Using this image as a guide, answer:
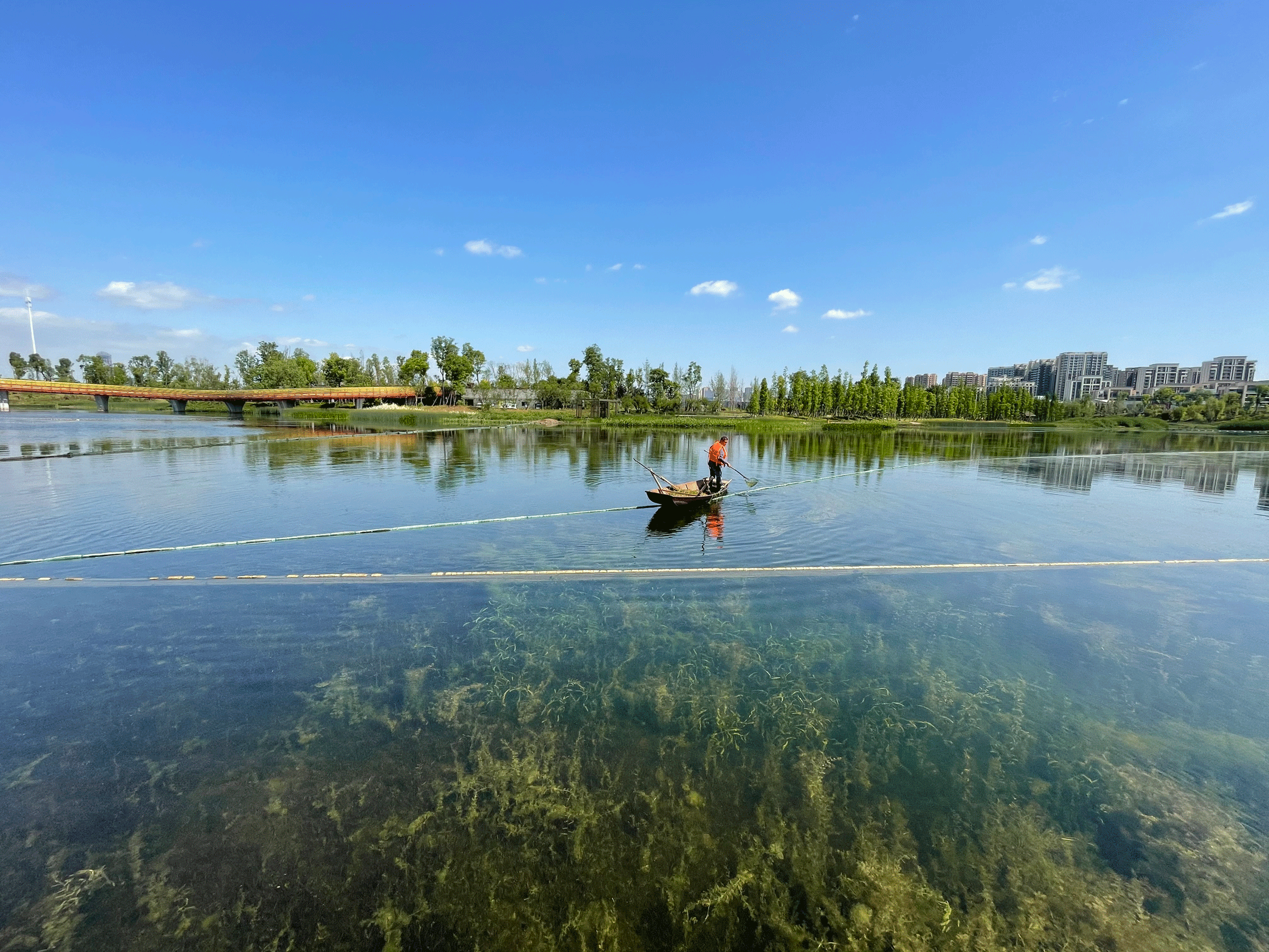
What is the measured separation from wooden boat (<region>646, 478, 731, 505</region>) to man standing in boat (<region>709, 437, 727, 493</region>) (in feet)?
0.44

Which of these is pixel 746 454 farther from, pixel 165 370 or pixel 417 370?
pixel 165 370

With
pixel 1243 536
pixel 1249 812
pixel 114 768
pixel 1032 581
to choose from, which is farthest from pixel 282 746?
pixel 1243 536

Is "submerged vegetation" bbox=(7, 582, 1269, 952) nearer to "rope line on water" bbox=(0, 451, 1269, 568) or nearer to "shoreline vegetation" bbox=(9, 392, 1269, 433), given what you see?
"rope line on water" bbox=(0, 451, 1269, 568)

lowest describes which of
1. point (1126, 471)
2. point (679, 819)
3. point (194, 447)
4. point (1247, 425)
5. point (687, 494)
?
point (679, 819)

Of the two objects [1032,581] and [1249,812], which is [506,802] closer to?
[1249,812]

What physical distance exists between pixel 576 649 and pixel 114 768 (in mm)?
5665

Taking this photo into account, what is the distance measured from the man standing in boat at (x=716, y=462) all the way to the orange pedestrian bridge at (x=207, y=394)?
88150 millimetres

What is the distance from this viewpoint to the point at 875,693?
7.64 metres

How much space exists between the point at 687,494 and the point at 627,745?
12.0 m

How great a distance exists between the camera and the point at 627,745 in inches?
253

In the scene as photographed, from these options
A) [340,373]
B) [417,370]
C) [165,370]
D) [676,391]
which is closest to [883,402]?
[676,391]

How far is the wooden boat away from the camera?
691 inches

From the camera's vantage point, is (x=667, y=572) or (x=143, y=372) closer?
(x=667, y=572)

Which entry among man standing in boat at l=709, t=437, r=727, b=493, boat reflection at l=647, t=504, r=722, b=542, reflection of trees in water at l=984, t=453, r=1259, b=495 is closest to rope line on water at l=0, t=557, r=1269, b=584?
boat reflection at l=647, t=504, r=722, b=542
